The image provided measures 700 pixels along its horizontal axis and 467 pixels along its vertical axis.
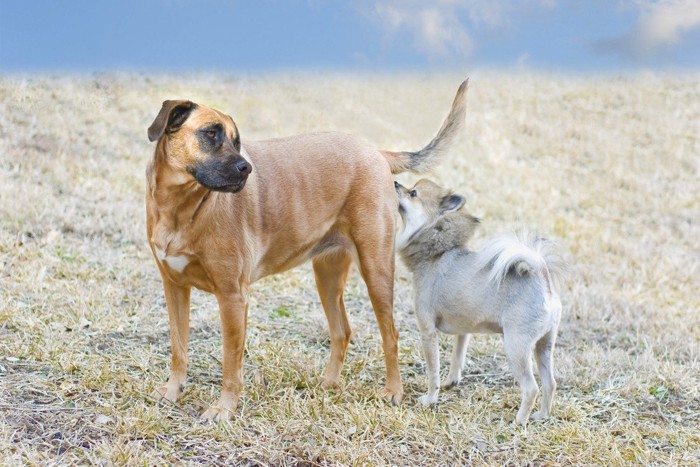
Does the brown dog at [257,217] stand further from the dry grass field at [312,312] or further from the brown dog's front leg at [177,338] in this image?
the dry grass field at [312,312]

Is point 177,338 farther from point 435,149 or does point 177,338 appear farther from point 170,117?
point 435,149

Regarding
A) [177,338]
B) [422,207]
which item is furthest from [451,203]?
[177,338]

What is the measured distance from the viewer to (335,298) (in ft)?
19.2

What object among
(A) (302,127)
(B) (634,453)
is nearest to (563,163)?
(A) (302,127)

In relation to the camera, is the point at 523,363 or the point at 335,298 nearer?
the point at 523,363

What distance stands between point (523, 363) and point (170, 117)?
263 centimetres

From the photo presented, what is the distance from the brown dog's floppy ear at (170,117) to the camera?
4.35m

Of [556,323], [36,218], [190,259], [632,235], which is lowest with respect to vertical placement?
[632,235]

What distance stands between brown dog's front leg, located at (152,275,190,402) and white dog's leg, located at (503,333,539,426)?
6.82ft

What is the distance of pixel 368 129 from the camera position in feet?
46.1

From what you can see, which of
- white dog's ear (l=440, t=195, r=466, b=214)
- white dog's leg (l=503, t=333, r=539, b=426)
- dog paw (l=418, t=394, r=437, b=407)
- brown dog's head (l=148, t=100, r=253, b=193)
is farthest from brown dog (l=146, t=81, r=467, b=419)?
white dog's leg (l=503, t=333, r=539, b=426)

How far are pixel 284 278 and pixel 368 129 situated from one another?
245 inches

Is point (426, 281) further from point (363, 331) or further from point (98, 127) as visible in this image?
point (98, 127)

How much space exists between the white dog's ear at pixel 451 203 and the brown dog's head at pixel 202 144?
1.78 meters
